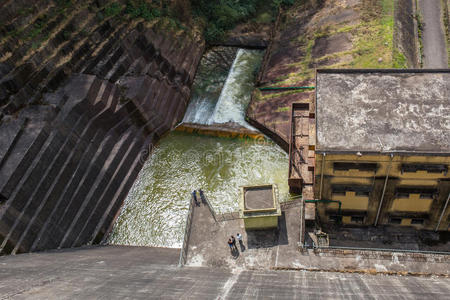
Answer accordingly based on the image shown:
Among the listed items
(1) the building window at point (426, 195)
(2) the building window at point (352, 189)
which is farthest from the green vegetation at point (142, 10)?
(1) the building window at point (426, 195)

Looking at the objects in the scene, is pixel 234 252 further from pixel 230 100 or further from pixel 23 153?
pixel 230 100

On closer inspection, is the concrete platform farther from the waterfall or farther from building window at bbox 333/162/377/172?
the waterfall

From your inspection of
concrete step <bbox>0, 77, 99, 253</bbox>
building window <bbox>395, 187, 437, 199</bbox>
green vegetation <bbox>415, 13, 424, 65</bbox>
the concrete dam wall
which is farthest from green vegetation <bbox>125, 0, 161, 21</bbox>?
building window <bbox>395, 187, 437, 199</bbox>

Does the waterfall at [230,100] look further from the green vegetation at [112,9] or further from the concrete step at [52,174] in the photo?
the green vegetation at [112,9]

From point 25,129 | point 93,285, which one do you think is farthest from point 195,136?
point 93,285

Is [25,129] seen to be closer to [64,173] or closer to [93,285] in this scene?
[64,173]

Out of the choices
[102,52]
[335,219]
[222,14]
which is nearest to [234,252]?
[335,219]

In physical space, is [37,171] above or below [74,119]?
below
